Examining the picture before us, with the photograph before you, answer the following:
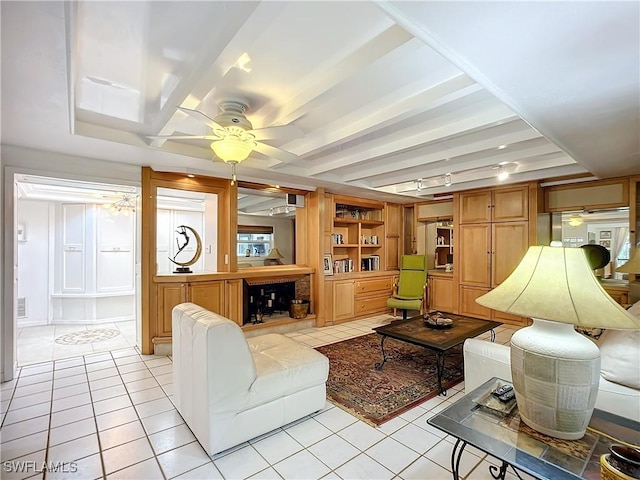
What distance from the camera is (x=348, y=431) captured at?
2266 millimetres

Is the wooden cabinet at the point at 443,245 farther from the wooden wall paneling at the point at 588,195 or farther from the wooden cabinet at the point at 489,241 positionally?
the wooden wall paneling at the point at 588,195

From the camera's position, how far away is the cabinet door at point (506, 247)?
5.01 meters

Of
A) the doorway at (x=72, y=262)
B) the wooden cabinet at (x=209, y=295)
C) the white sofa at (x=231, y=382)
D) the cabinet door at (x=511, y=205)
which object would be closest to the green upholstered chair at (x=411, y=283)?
the cabinet door at (x=511, y=205)

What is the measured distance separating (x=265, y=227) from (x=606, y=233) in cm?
517

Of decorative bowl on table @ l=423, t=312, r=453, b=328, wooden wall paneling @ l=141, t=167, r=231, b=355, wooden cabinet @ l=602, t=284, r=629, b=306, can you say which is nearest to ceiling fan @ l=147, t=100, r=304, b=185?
wooden wall paneling @ l=141, t=167, r=231, b=355

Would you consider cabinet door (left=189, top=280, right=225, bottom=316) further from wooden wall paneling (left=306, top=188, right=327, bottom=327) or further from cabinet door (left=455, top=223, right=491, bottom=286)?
cabinet door (left=455, top=223, right=491, bottom=286)

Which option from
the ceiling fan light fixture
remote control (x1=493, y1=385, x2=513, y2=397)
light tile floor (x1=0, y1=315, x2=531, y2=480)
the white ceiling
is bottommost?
light tile floor (x1=0, y1=315, x2=531, y2=480)

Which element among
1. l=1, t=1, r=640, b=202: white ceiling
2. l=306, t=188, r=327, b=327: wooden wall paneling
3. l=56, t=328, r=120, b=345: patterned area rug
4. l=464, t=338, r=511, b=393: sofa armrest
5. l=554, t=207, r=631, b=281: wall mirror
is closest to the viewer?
l=1, t=1, r=640, b=202: white ceiling

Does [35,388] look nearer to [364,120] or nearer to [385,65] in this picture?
[364,120]

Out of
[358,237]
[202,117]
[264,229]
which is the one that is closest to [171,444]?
[202,117]

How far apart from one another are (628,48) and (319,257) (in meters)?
4.22

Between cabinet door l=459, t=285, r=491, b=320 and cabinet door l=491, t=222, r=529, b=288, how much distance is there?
1.06ft

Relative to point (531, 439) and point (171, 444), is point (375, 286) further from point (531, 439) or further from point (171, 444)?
point (531, 439)

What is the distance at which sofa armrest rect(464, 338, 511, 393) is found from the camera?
7.36 ft
